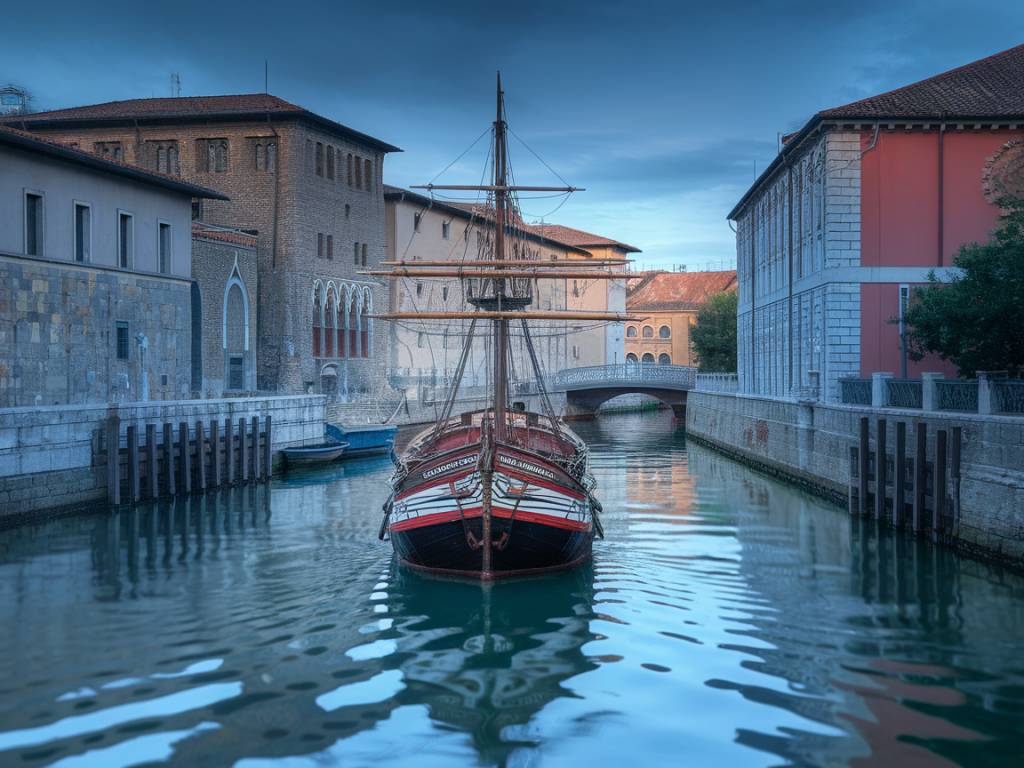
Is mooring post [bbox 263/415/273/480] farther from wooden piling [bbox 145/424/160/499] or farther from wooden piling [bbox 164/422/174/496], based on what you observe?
wooden piling [bbox 145/424/160/499]

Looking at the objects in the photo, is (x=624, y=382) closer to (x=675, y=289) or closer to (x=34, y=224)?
(x=34, y=224)

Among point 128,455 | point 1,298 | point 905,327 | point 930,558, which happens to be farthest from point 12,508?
point 905,327

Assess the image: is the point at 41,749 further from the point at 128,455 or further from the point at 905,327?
the point at 905,327

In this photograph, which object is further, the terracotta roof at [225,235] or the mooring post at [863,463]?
the terracotta roof at [225,235]

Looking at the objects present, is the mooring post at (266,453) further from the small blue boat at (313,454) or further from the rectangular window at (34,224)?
the rectangular window at (34,224)

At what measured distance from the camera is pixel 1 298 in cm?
2605

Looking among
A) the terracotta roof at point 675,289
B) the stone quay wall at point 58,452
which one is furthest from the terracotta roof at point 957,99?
the terracotta roof at point 675,289

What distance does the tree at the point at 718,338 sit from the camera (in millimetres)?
62719

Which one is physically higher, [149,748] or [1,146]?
[1,146]

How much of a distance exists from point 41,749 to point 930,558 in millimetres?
13478

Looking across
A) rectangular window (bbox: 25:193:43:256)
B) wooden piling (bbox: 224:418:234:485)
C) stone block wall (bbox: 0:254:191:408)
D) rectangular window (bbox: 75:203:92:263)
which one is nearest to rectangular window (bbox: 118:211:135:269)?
stone block wall (bbox: 0:254:191:408)

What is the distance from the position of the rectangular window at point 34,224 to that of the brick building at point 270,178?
16.2 meters

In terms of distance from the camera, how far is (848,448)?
23516mm

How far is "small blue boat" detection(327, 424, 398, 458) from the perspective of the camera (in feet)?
120
